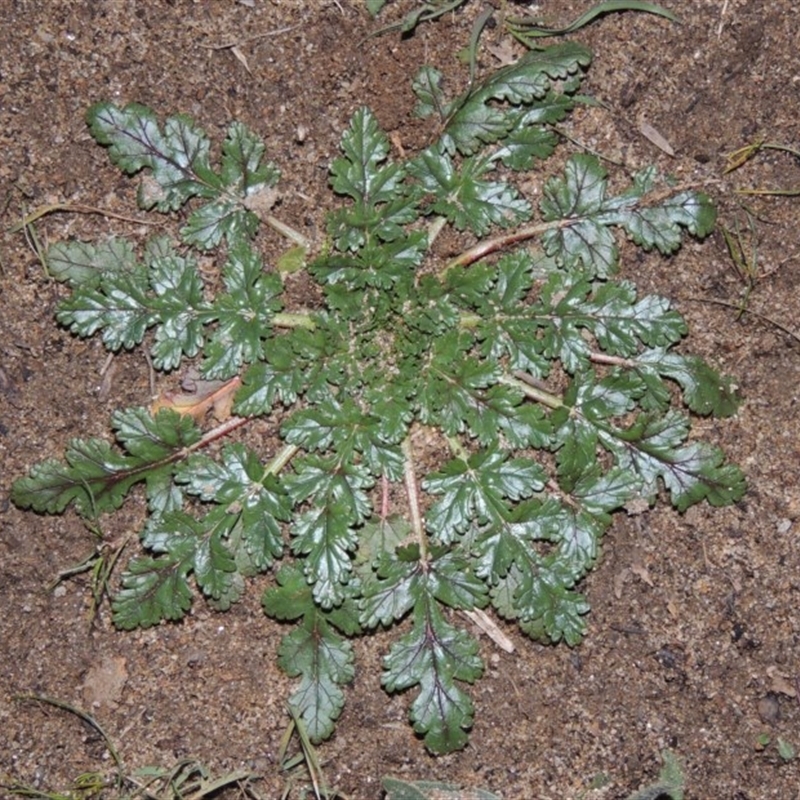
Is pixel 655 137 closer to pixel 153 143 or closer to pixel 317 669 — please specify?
pixel 153 143

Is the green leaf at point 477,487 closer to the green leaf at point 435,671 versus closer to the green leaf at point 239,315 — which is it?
the green leaf at point 435,671

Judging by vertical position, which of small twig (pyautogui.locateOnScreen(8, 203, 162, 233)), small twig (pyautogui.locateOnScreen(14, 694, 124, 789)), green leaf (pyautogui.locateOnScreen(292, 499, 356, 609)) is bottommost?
small twig (pyautogui.locateOnScreen(14, 694, 124, 789))

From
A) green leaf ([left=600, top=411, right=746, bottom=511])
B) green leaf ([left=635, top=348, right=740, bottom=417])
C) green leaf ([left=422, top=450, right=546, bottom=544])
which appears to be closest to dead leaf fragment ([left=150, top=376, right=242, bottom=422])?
green leaf ([left=422, top=450, right=546, bottom=544])

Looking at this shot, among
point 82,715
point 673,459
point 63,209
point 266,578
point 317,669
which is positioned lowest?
point 82,715

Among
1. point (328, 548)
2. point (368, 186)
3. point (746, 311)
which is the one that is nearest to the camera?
point (328, 548)

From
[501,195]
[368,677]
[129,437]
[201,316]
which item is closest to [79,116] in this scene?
[201,316]

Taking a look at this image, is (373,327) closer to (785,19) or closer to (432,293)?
(432,293)

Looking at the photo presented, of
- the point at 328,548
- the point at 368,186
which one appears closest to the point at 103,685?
the point at 328,548

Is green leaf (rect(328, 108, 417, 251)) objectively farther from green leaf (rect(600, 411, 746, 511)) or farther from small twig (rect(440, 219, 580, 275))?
green leaf (rect(600, 411, 746, 511))
